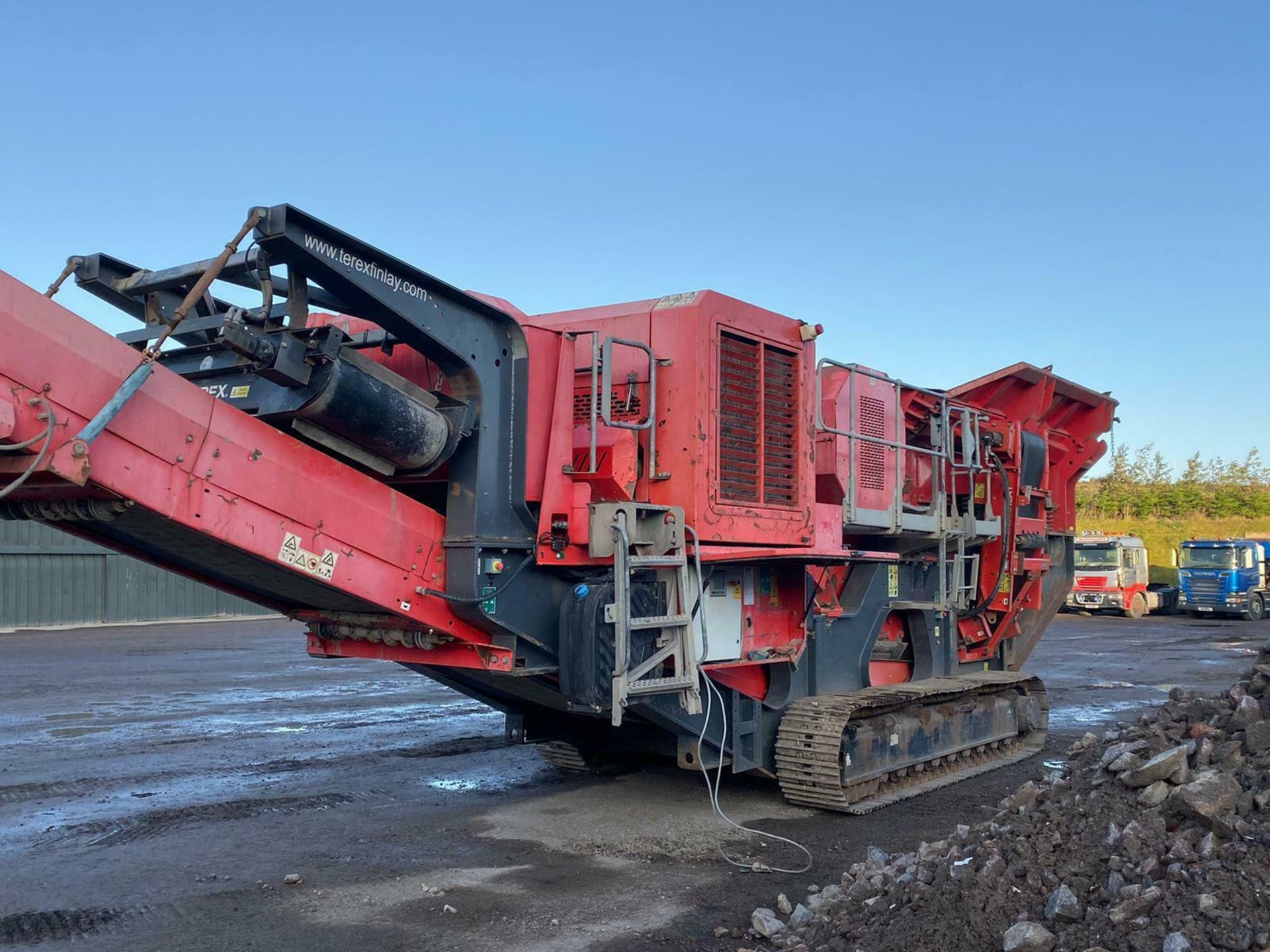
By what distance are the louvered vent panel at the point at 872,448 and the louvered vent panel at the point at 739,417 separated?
5.90ft

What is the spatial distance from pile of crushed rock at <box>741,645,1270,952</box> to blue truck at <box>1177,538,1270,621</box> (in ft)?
92.9

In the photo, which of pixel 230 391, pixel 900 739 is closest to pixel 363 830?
pixel 230 391

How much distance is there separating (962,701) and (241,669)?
11330mm

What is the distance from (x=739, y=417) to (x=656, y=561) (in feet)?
4.17

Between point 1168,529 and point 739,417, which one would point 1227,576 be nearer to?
point 1168,529

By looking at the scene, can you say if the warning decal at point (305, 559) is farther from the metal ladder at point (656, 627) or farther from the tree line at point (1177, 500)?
the tree line at point (1177, 500)

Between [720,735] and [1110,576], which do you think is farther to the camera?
[1110,576]

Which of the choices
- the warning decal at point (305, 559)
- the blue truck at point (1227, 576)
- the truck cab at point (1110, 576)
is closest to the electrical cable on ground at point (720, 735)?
the warning decal at point (305, 559)

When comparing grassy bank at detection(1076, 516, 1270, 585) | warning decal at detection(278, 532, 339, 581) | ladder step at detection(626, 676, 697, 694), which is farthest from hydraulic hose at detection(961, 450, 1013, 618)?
grassy bank at detection(1076, 516, 1270, 585)

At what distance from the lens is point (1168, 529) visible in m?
43.5

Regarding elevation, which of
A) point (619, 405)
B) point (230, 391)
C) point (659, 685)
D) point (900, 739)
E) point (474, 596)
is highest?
point (619, 405)

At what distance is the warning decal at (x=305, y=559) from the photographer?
17.3 feet

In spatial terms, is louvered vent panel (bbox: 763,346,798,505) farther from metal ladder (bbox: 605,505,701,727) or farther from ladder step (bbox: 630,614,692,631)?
ladder step (bbox: 630,614,692,631)

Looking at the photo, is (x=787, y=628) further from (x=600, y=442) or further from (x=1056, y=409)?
(x=1056, y=409)
